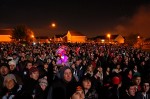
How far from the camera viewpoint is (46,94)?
260 inches

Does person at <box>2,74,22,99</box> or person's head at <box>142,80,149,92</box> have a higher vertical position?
person at <box>2,74,22,99</box>

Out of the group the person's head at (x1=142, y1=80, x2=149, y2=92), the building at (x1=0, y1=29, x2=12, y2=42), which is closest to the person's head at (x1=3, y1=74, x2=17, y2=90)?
the person's head at (x1=142, y1=80, x2=149, y2=92)

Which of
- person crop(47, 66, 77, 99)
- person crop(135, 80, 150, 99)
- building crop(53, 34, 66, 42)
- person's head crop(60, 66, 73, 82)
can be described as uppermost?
building crop(53, 34, 66, 42)

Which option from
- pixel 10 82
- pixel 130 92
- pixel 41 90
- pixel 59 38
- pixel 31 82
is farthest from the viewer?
pixel 59 38

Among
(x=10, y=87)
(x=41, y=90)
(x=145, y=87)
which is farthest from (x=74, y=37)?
(x=10, y=87)

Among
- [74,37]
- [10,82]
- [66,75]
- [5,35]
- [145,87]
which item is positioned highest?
[5,35]

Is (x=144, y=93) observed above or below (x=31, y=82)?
below

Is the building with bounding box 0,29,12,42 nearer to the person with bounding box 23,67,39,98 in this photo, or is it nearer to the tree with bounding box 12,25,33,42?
the tree with bounding box 12,25,33,42

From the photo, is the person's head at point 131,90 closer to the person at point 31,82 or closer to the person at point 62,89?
the person at point 62,89

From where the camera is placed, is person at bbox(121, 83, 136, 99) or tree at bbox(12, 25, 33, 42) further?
tree at bbox(12, 25, 33, 42)

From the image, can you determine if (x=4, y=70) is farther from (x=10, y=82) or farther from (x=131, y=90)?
(x=131, y=90)

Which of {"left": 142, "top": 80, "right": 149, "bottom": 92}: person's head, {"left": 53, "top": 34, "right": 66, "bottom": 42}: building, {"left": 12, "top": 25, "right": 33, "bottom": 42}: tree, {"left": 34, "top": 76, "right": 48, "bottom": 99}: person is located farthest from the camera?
{"left": 53, "top": 34, "right": 66, "bottom": 42}: building

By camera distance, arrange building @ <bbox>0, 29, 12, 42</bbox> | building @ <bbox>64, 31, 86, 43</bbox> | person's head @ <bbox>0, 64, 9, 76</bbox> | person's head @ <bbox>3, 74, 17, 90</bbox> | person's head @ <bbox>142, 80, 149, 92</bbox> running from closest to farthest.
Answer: person's head @ <bbox>3, 74, 17, 90</bbox>, person's head @ <bbox>142, 80, 149, 92</bbox>, person's head @ <bbox>0, 64, 9, 76</bbox>, building @ <bbox>64, 31, 86, 43</bbox>, building @ <bbox>0, 29, 12, 42</bbox>

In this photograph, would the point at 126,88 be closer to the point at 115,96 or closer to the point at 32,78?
the point at 115,96
